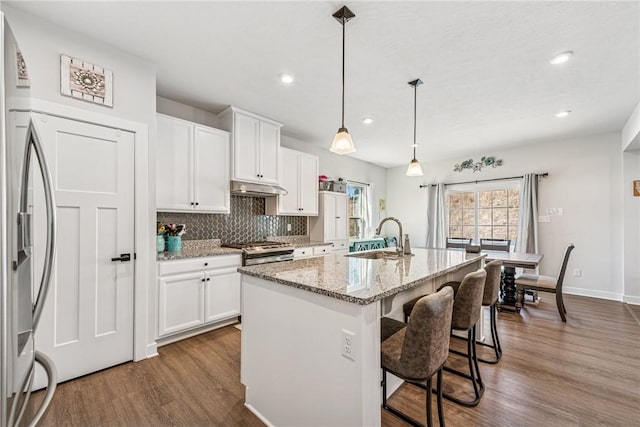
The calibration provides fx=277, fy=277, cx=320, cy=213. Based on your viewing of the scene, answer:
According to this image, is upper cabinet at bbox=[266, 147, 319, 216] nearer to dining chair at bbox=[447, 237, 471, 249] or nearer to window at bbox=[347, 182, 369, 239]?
window at bbox=[347, 182, 369, 239]

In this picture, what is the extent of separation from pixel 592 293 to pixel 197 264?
5969mm

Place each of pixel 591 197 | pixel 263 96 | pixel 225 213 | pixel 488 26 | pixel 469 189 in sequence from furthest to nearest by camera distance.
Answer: pixel 469 189
pixel 591 197
pixel 225 213
pixel 263 96
pixel 488 26

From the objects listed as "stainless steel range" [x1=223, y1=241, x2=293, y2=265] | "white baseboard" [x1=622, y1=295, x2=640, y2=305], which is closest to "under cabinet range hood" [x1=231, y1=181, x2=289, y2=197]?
"stainless steel range" [x1=223, y1=241, x2=293, y2=265]

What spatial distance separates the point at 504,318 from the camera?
354 centimetres

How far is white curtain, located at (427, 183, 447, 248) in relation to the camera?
237 inches

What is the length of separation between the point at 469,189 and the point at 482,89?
3327 mm

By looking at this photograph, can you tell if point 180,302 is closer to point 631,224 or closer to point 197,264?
point 197,264

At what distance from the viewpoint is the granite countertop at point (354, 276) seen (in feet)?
4.25

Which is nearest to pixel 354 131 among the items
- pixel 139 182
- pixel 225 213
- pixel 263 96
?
pixel 263 96

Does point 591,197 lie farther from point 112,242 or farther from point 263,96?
point 112,242

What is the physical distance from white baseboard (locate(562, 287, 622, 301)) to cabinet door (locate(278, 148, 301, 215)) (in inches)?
188

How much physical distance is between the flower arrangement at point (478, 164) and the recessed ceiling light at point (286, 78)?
14.7 ft

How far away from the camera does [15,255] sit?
72 centimetres

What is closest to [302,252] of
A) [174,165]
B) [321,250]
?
[321,250]
